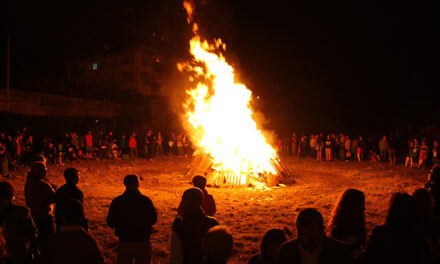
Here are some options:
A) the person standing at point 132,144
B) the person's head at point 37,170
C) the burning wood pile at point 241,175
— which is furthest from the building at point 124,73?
the person's head at point 37,170

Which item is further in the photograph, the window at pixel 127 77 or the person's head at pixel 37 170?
the window at pixel 127 77

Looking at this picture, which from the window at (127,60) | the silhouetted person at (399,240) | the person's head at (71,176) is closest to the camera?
the silhouetted person at (399,240)

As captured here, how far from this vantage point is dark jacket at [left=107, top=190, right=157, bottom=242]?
170 inches

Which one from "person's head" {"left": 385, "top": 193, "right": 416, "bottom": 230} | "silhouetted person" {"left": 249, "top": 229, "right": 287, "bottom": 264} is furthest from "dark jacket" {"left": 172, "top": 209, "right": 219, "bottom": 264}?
"person's head" {"left": 385, "top": 193, "right": 416, "bottom": 230}

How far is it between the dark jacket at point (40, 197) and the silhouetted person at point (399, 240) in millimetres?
4431

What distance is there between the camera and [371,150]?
22.9m

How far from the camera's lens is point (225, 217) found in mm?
8453

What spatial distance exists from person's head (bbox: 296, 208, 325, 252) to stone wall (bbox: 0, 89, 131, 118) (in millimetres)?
28016

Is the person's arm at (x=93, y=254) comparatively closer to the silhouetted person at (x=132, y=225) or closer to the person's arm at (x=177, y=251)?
the person's arm at (x=177, y=251)

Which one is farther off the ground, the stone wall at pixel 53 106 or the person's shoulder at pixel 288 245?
the stone wall at pixel 53 106

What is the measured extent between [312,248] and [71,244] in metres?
2.21

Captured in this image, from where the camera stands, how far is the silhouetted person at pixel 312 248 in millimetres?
2834

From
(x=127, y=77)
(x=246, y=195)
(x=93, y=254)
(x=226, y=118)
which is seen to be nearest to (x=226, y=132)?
(x=226, y=118)

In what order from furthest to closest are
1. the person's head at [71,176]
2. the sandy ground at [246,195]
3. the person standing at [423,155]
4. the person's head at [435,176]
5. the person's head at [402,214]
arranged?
the person standing at [423,155] < the sandy ground at [246,195] < the person's head at [71,176] < the person's head at [435,176] < the person's head at [402,214]
